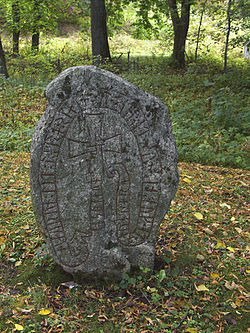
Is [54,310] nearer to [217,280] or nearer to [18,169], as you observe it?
[217,280]

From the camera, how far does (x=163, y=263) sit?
3.56 metres

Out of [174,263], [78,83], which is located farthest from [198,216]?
[78,83]

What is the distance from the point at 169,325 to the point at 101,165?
158cm

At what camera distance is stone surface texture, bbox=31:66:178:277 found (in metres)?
2.88

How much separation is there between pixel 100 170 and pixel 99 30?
10.5 m

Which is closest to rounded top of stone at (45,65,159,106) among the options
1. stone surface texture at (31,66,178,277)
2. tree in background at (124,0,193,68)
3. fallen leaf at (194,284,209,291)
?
stone surface texture at (31,66,178,277)

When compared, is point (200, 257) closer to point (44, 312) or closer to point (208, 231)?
point (208, 231)

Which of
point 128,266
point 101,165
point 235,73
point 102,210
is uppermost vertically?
point 235,73

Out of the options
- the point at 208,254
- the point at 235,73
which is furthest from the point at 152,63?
the point at 208,254

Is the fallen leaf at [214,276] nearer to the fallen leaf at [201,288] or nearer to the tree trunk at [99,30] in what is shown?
the fallen leaf at [201,288]

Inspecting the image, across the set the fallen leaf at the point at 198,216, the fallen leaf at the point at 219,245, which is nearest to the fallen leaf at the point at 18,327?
the fallen leaf at the point at 219,245

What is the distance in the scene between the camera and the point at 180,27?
41.7 feet

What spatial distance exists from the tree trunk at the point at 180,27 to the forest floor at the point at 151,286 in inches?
375

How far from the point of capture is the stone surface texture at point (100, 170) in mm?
2875
